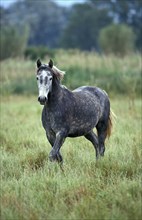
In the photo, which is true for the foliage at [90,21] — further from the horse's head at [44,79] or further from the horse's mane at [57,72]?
the horse's head at [44,79]

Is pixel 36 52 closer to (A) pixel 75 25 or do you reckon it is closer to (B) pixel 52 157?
(A) pixel 75 25

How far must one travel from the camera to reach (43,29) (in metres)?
63.0

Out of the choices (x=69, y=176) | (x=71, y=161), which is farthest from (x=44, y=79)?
(x=71, y=161)

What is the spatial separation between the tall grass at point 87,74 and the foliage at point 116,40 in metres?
10.6

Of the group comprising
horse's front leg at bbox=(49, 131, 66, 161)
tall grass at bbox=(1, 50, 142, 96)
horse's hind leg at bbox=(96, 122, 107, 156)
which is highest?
horse's front leg at bbox=(49, 131, 66, 161)

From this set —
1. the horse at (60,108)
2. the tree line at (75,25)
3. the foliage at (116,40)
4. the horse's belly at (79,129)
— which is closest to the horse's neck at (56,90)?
the horse at (60,108)

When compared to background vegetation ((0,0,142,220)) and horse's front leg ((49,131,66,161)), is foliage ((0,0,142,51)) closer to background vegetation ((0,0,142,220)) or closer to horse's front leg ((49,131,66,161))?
background vegetation ((0,0,142,220))

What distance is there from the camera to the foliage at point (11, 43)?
26.1m

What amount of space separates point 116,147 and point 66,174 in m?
2.13

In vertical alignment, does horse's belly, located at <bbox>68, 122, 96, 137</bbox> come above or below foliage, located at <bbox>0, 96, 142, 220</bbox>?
above

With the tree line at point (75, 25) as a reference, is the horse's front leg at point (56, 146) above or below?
above

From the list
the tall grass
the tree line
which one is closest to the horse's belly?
the tall grass

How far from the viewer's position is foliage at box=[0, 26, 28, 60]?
26062mm

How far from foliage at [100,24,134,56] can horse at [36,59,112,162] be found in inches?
1025
